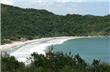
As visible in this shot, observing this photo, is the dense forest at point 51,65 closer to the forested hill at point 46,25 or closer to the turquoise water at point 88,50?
the turquoise water at point 88,50

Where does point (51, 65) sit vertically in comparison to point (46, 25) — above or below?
above

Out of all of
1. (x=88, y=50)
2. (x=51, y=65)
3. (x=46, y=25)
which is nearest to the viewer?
(x=51, y=65)

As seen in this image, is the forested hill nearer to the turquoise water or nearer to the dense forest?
the turquoise water

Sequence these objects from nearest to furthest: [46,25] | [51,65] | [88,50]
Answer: [51,65], [88,50], [46,25]

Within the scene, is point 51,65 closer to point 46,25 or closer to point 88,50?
point 88,50

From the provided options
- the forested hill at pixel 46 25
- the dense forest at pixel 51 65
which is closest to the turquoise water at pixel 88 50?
the forested hill at pixel 46 25

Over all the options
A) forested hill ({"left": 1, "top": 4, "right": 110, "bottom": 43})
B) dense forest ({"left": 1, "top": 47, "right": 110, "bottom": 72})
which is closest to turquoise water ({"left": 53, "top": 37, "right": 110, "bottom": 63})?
forested hill ({"left": 1, "top": 4, "right": 110, "bottom": 43})

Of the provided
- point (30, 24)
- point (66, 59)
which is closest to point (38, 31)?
point (30, 24)

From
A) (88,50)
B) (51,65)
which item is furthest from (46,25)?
(51,65)

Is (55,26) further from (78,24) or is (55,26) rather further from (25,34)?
(25,34)
